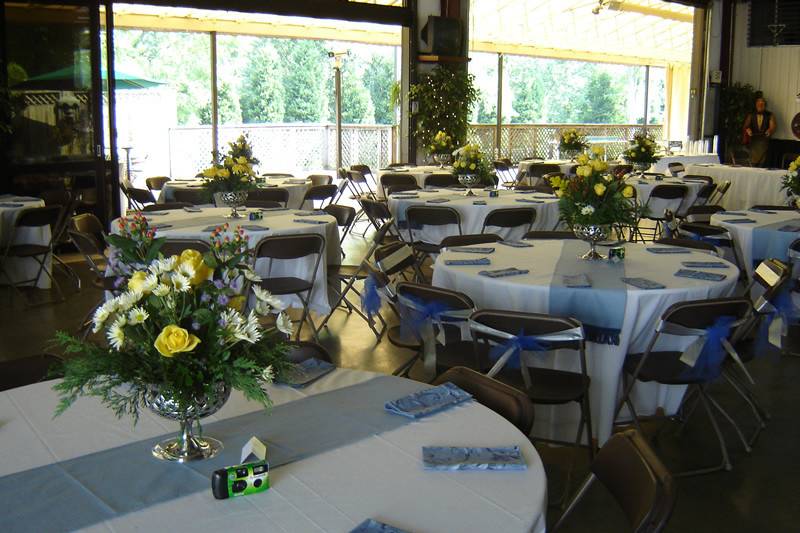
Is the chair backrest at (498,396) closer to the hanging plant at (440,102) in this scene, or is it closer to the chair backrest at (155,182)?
the chair backrest at (155,182)

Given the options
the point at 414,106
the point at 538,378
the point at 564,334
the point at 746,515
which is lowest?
the point at 746,515

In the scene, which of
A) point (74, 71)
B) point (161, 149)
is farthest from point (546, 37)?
point (74, 71)

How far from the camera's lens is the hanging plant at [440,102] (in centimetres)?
1255

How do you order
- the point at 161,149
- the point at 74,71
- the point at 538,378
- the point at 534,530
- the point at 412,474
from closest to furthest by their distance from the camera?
the point at 534,530
the point at 412,474
the point at 538,378
the point at 74,71
the point at 161,149

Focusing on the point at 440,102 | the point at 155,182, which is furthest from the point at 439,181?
the point at 440,102

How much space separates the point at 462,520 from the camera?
178cm

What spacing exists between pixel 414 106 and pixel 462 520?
1130 centimetres

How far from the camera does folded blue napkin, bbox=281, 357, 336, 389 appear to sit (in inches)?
102

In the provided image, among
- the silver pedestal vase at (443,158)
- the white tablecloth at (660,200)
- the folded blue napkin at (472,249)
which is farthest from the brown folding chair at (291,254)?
the silver pedestal vase at (443,158)

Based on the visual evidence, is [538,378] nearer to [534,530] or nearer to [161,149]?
[534,530]

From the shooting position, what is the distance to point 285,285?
5.59 metres

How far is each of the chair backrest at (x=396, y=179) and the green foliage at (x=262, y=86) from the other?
8.48 metres

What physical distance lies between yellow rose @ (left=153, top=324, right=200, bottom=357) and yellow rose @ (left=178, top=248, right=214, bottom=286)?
5.9 inches

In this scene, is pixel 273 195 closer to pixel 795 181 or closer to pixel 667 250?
pixel 667 250
